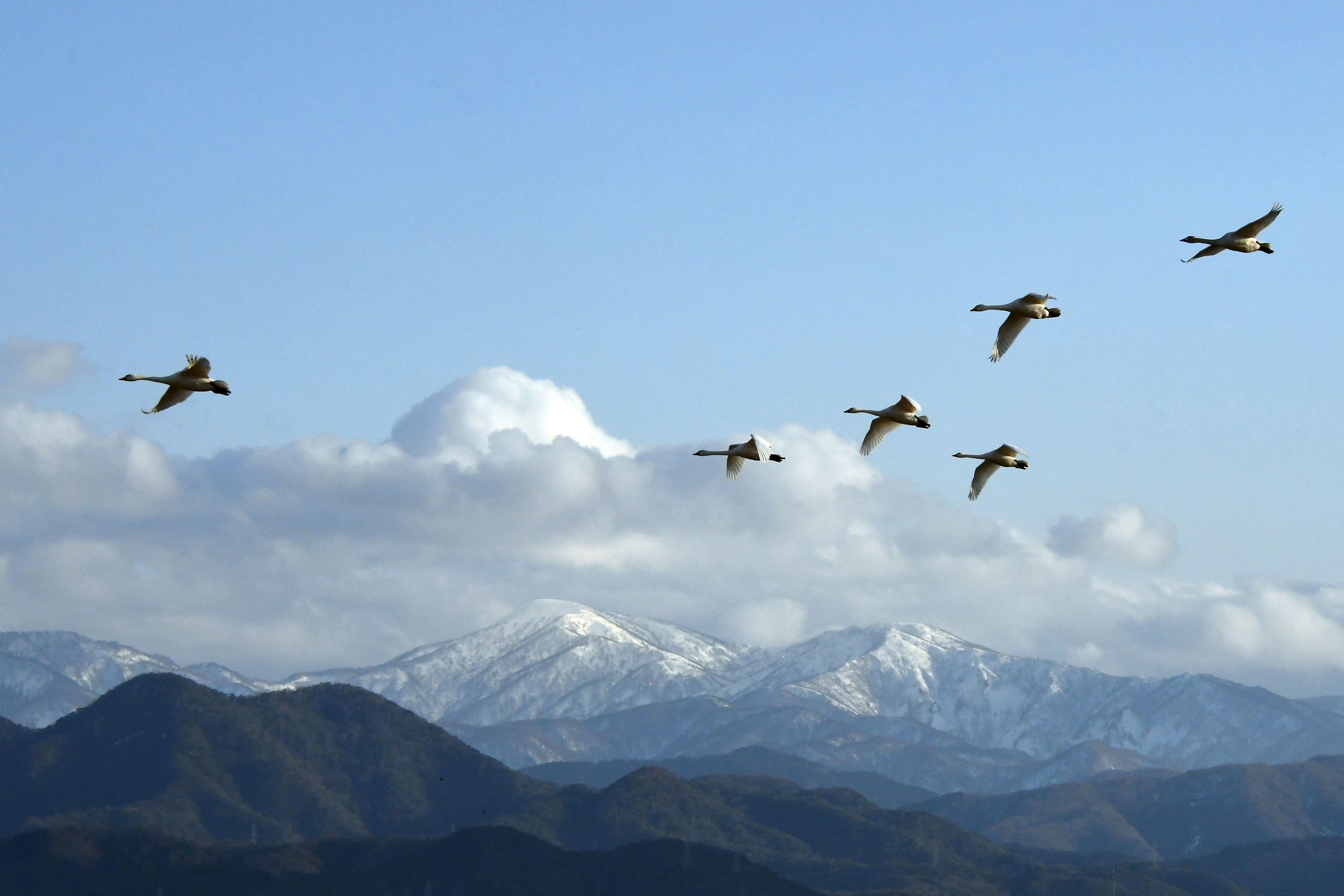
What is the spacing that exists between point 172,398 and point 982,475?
36145 mm

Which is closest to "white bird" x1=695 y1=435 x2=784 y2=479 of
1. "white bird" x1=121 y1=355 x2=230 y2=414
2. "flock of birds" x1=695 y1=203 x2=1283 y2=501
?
"flock of birds" x1=695 y1=203 x2=1283 y2=501

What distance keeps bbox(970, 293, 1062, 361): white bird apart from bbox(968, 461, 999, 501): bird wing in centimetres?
918

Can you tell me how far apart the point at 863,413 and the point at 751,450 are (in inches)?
211

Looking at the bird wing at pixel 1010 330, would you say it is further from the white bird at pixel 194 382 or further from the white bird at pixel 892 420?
the white bird at pixel 194 382

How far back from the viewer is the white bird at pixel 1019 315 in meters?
71.9

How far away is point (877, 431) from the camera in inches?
3093

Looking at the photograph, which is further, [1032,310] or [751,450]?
[751,450]

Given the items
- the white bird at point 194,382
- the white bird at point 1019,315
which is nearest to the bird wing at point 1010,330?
the white bird at point 1019,315

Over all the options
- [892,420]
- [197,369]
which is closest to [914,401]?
[892,420]

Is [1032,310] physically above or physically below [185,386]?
above

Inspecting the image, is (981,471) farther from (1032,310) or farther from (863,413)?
(1032,310)

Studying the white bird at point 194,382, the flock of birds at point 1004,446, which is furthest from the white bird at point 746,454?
the white bird at point 194,382

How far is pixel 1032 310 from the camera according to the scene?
71875 mm

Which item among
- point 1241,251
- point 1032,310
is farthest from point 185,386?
point 1241,251
